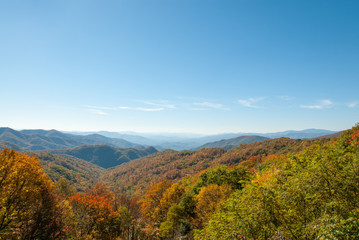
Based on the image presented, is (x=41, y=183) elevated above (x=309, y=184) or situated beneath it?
situated beneath

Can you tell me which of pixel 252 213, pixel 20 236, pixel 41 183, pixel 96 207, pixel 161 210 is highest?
pixel 252 213

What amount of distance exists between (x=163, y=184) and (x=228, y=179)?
20994mm

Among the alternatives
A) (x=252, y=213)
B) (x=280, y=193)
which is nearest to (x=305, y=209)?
(x=280, y=193)

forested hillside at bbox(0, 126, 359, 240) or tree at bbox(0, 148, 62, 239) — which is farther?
tree at bbox(0, 148, 62, 239)

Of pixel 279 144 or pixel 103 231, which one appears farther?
pixel 279 144

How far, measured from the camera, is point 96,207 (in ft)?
108

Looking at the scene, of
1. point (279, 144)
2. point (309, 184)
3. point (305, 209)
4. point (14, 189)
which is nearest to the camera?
point (305, 209)

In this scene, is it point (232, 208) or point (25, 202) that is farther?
point (25, 202)

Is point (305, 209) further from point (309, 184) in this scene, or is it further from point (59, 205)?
point (59, 205)

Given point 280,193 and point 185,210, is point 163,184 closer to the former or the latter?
point 185,210

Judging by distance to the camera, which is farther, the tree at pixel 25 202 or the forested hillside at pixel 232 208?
the tree at pixel 25 202

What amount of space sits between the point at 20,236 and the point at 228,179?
41167 millimetres

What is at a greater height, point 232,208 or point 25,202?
point 232,208

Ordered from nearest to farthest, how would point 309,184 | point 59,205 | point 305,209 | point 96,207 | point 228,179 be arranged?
point 305,209 → point 309,184 → point 59,205 → point 96,207 → point 228,179
